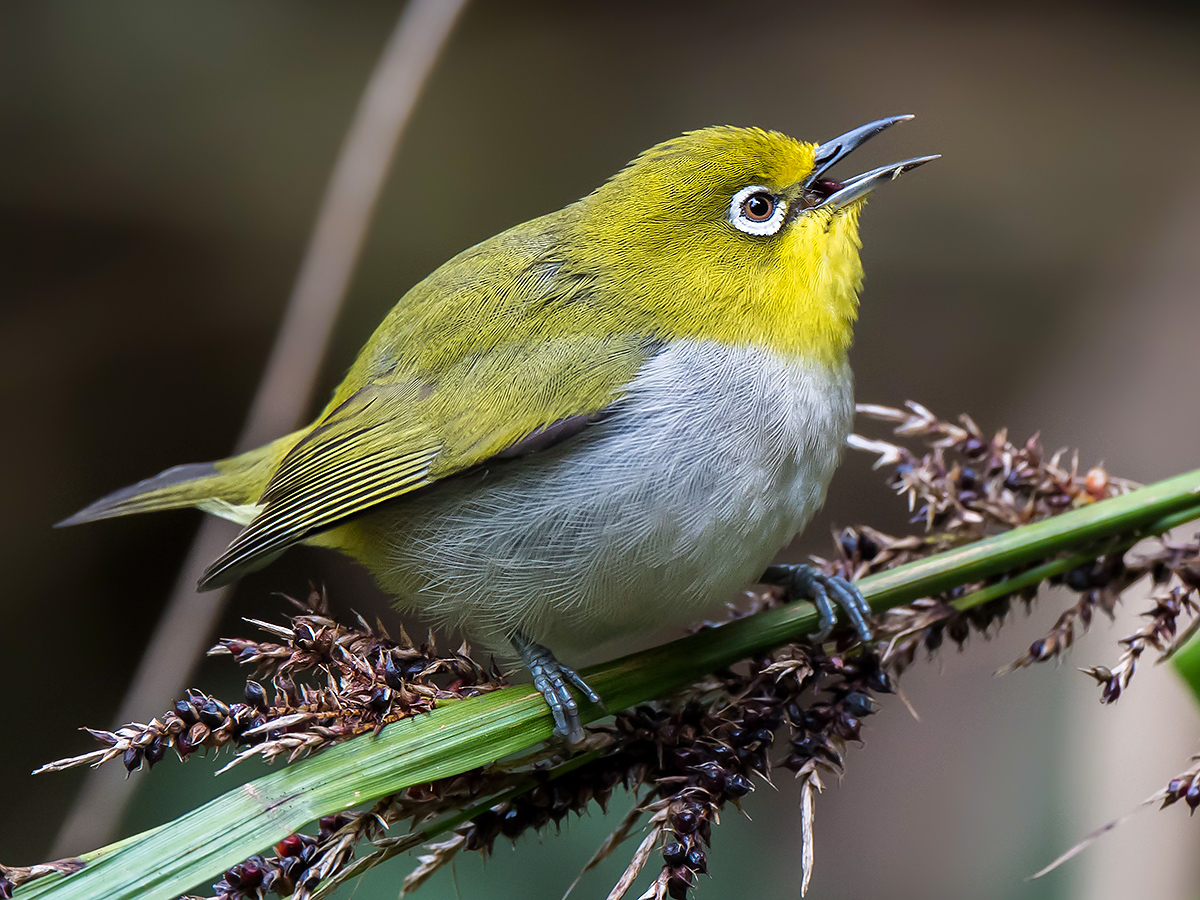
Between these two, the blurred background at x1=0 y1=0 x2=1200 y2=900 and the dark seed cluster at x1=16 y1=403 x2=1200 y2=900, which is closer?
the dark seed cluster at x1=16 y1=403 x2=1200 y2=900

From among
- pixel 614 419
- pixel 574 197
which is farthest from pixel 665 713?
pixel 574 197

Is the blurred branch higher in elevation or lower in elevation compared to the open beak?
lower

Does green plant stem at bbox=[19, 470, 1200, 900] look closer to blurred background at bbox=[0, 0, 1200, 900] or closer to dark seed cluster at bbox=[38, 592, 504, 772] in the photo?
dark seed cluster at bbox=[38, 592, 504, 772]

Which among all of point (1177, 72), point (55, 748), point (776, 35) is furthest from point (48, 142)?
point (1177, 72)

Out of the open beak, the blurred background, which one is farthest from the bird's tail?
the open beak

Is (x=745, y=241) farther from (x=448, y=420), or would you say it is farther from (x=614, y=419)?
(x=448, y=420)

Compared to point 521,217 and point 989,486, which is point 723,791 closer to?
point 989,486

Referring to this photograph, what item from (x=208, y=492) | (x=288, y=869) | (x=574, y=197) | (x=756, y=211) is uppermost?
(x=574, y=197)
